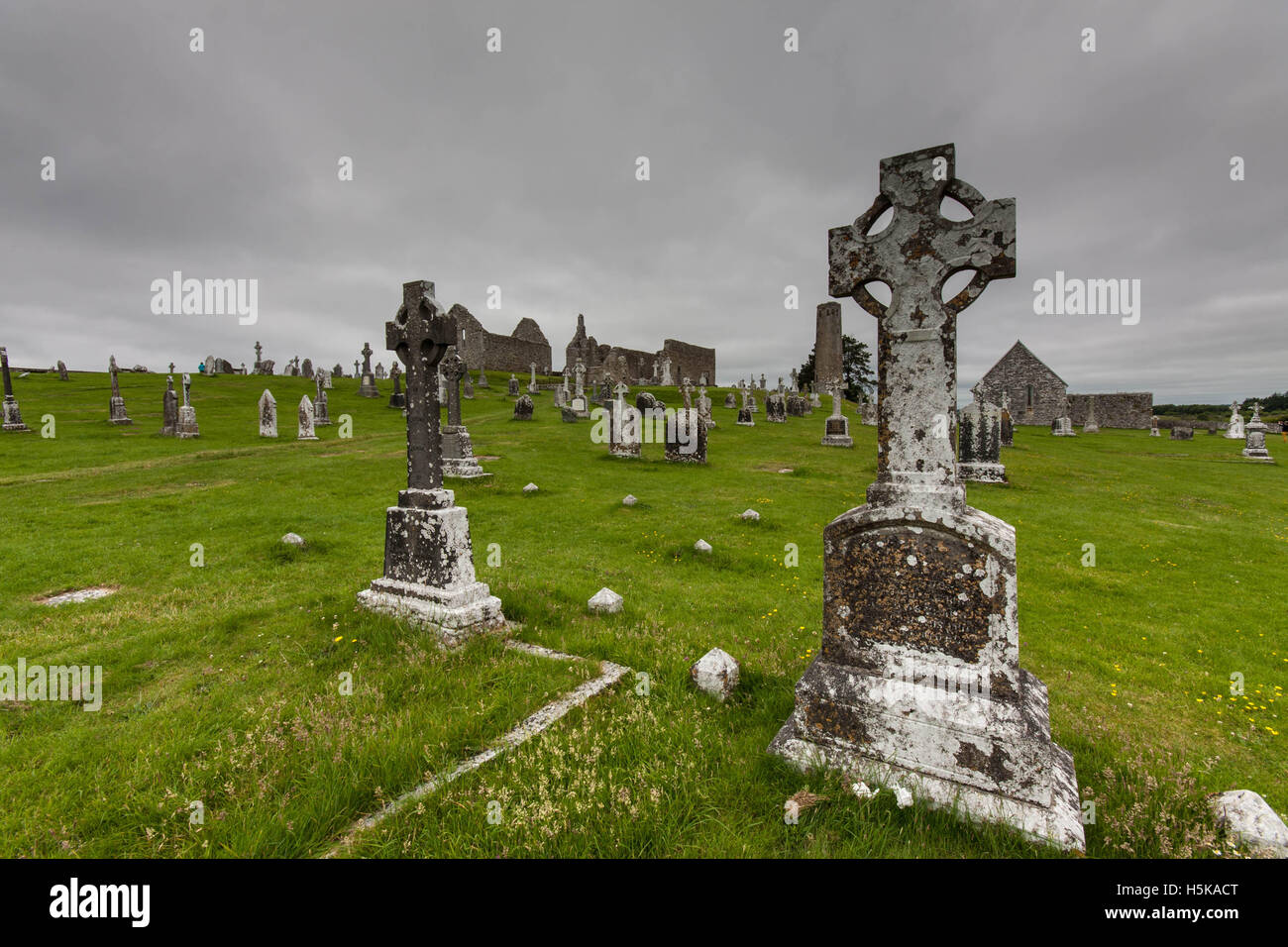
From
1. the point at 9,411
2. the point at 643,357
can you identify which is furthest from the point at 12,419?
the point at 643,357

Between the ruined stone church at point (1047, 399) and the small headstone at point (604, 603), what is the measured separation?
4397 cm

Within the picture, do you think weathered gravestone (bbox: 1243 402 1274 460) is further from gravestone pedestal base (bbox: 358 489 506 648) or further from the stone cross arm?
gravestone pedestal base (bbox: 358 489 506 648)

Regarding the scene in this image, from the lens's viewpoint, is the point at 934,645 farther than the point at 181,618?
No

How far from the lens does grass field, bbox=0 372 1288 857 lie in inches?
108

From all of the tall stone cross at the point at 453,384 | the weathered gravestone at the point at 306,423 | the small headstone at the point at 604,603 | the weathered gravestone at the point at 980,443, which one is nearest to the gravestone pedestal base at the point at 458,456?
the tall stone cross at the point at 453,384

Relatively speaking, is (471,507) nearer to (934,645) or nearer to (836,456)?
(934,645)

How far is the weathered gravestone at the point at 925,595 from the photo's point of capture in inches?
118

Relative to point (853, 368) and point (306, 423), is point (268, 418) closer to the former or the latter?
point (306, 423)

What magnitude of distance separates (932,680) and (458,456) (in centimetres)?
1329

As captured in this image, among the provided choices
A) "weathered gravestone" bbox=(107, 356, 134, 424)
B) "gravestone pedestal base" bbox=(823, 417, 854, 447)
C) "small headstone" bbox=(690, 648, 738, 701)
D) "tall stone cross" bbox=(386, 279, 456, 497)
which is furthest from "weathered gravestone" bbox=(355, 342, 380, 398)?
"small headstone" bbox=(690, 648, 738, 701)

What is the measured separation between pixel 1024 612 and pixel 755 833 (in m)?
5.65

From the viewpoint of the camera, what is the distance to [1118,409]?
42.0m

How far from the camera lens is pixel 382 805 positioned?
2947 mm
